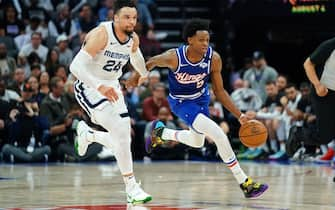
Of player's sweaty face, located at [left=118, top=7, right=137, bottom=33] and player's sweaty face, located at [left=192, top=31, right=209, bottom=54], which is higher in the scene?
player's sweaty face, located at [left=118, top=7, right=137, bottom=33]

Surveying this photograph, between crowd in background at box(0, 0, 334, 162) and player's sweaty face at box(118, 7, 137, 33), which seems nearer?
player's sweaty face at box(118, 7, 137, 33)

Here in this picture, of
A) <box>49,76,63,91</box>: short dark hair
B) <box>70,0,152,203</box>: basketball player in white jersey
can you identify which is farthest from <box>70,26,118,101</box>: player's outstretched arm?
<box>49,76,63,91</box>: short dark hair

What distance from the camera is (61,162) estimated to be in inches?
566

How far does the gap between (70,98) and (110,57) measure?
715 centimetres

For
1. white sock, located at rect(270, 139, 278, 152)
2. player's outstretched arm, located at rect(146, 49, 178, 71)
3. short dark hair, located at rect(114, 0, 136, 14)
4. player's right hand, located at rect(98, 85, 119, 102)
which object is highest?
short dark hair, located at rect(114, 0, 136, 14)

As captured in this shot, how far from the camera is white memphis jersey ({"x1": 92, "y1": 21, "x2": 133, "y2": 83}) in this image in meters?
7.77

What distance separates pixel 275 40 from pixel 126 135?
1279 centimetres

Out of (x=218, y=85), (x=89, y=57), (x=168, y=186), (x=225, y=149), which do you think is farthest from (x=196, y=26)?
(x=168, y=186)

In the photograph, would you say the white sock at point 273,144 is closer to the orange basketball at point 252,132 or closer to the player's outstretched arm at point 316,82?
the player's outstretched arm at point 316,82

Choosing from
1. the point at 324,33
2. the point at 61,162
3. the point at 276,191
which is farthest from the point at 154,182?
the point at 324,33

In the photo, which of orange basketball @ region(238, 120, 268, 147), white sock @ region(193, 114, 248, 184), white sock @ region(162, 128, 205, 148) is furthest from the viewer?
white sock @ region(162, 128, 205, 148)

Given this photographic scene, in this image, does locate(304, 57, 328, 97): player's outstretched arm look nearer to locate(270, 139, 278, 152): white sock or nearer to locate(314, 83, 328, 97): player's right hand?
locate(314, 83, 328, 97): player's right hand

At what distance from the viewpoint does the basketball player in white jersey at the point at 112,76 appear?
7.62m

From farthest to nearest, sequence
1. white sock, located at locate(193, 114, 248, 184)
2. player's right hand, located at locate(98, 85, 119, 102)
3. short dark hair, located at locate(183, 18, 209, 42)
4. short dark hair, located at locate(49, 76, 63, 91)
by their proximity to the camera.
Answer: short dark hair, located at locate(49, 76, 63, 91)
short dark hair, located at locate(183, 18, 209, 42)
white sock, located at locate(193, 114, 248, 184)
player's right hand, located at locate(98, 85, 119, 102)
